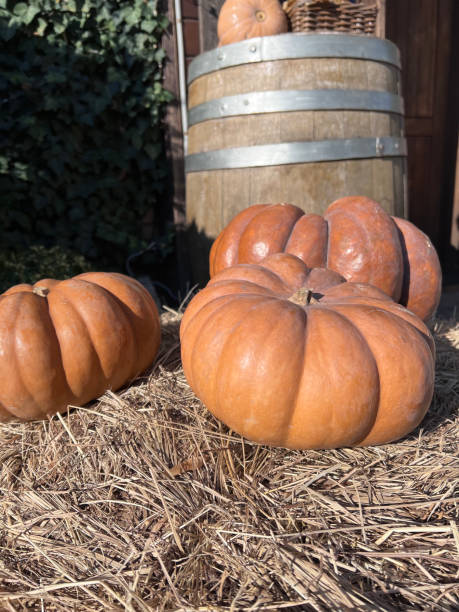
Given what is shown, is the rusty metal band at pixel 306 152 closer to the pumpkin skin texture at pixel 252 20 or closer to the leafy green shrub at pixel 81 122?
the pumpkin skin texture at pixel 252 20

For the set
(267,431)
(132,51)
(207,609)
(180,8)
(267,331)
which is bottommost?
(207,609)

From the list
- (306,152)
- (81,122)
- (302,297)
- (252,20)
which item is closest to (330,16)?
(252,20)

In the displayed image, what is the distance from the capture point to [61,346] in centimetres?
163

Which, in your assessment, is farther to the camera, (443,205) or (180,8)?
(443,205)

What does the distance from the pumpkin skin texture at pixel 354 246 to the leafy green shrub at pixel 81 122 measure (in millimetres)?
1932

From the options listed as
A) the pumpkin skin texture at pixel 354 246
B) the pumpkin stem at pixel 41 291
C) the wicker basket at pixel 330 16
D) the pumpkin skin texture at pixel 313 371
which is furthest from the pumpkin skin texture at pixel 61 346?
the wicker basket at pixel 330 16

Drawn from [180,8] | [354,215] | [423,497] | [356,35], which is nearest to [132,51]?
[180,8]

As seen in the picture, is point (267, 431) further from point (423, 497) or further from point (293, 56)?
point (293, 56)

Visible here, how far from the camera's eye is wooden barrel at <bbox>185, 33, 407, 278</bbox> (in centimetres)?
260

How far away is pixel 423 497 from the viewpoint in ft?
4.00

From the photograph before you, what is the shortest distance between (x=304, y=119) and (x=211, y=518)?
6.95 feet

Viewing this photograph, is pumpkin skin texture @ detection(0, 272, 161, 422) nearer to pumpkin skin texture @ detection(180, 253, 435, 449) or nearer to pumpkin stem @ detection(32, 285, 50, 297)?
pumpkin stem @ detection(32, 285, 50, 297)

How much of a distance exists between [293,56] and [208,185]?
0.82 meters

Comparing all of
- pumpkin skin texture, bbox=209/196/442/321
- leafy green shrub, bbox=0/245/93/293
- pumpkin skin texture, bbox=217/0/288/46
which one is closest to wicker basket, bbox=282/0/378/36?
pumpkin skin texture, bbox=217/0/288/46
